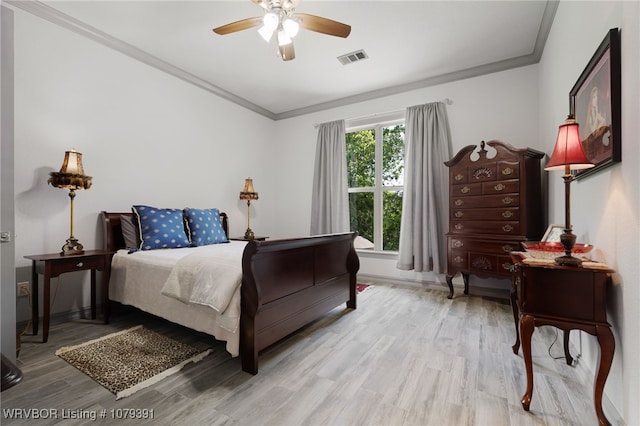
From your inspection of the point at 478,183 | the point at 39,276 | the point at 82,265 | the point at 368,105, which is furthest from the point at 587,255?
the point at 39,276

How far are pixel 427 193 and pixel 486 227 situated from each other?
0.88 metres

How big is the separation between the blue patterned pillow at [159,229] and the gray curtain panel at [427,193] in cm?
284

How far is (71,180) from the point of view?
2.47 metres

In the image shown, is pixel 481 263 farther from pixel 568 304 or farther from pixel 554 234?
pixel 568 304

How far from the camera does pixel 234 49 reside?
127 inches

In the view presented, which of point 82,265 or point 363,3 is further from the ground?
point 363,3

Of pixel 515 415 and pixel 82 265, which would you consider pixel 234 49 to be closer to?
pixel 82 265

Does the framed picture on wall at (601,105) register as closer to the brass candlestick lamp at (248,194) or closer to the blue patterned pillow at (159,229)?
the blue patterned pillow at (159,229)

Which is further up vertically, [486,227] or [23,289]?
[486,227]

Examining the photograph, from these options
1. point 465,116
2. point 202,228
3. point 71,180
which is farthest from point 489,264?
point 71,180

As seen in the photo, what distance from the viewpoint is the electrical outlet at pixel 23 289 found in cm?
242

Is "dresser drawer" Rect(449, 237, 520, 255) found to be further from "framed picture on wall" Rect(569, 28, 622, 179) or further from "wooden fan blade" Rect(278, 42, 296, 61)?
"wooden fan blade" Rect(278, 42, 296, 61)

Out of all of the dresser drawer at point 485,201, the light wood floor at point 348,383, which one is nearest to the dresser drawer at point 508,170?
the dresser drawer at point 485,201

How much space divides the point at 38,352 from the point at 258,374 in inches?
66.8
